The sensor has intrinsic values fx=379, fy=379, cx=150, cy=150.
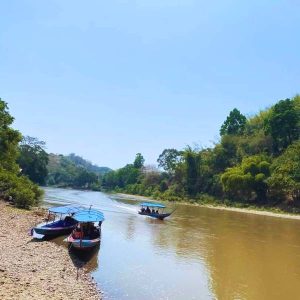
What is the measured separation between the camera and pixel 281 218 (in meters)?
54.6

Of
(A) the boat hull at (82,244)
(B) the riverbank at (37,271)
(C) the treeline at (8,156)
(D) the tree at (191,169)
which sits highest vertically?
(D) the tree at (191,169)

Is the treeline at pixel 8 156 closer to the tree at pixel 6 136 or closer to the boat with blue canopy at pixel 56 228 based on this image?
the tree at pixel 6 136

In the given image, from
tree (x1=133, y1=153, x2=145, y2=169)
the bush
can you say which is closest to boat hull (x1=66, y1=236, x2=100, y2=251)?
the bush

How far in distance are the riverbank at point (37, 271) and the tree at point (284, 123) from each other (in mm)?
61896

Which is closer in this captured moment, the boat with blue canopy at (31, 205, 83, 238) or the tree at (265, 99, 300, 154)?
the boat with blue canopy at (31, 205, 83, 238)

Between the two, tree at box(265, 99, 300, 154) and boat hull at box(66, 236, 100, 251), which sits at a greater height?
tree at box(265, 99, 300, 154)

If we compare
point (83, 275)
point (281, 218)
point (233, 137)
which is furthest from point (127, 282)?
point (233, 137)

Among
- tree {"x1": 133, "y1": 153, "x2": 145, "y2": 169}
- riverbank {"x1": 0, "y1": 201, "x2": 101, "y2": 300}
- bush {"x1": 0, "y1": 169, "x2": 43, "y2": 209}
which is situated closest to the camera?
riverbank {"x1": 0, "y1": 201, "x2": 101, "y2": 300}

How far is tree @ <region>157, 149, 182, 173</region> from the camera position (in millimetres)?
113062

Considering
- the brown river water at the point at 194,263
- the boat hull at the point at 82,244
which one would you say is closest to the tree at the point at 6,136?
the brown river water at the point at 194,263

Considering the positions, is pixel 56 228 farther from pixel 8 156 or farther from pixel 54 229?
pixel 8 156

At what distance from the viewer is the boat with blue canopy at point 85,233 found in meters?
23.0

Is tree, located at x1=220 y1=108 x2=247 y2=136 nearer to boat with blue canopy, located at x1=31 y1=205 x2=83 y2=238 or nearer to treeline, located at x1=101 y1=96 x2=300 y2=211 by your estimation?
treeline, located at x1=101 y1=96 x2=300 y2=211

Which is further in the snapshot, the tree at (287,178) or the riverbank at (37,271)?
the tree at (287,178)
